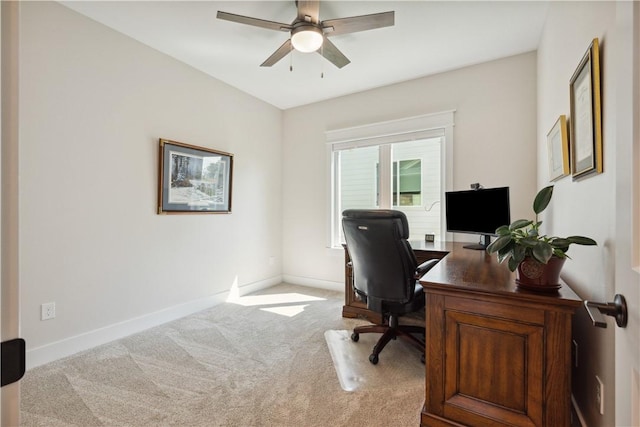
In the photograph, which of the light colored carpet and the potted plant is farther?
the light colored carpet

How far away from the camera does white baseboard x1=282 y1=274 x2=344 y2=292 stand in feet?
13.1

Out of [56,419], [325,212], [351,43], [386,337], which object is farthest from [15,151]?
[325,212]

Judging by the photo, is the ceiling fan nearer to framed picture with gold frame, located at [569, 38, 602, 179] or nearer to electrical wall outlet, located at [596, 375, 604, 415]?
framed picture with gold frame, located at [569, 38, 602, 179]

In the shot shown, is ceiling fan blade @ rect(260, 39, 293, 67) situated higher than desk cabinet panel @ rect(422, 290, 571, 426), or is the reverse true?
ceiling fan blade @ rect(260, 39, 293, 67)

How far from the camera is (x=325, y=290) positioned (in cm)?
401

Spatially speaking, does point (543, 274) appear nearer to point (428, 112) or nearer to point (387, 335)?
point (387, 335)

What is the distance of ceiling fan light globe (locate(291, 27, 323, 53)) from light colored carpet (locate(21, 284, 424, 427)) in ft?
7.58

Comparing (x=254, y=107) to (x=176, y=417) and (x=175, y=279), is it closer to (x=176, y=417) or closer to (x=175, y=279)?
(x=175, y=279)

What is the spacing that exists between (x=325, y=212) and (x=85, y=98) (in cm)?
276

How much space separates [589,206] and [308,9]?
2021 mm

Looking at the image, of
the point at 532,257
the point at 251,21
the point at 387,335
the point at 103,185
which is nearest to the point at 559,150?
the point at 532,257

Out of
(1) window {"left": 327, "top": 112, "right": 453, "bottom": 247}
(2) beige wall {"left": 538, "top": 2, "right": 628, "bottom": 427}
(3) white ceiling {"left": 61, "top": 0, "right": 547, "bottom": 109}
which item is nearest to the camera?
(2) beige wall {"left": 538, "top": 2, "right": 628, "bottom": 427}

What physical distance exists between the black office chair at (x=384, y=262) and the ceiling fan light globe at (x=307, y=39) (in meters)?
1.25

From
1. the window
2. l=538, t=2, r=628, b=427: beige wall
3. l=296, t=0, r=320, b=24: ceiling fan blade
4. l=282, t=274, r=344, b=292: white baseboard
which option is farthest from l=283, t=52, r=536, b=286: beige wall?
l=296, t=0, r=320, b=24: ceiling fan blade
